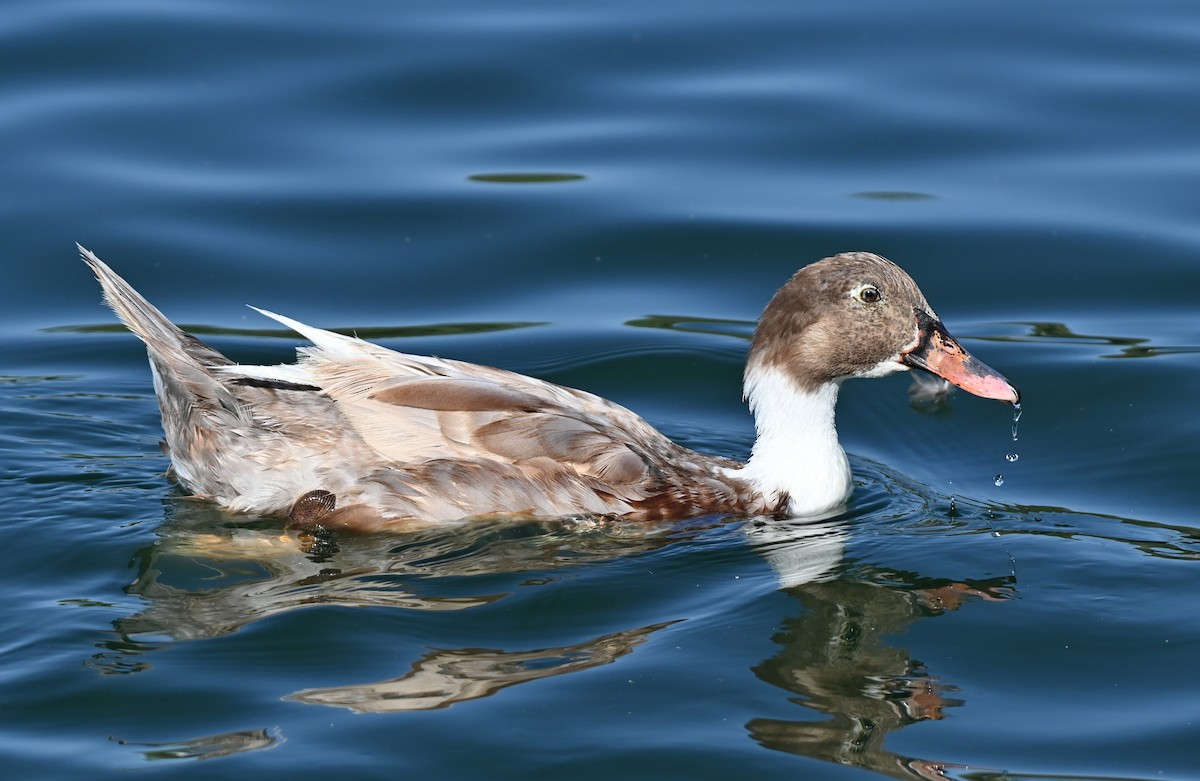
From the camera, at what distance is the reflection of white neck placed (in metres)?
8.29

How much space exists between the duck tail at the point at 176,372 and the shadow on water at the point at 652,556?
0.44 m

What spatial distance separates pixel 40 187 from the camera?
38.8ft

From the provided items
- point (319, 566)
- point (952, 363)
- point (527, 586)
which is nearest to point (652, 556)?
point (527, 586)

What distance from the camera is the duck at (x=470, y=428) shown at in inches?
307

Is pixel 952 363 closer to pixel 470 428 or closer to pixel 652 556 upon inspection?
pixel 652 556

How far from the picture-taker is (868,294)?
8.12 m

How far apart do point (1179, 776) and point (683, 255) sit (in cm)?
609

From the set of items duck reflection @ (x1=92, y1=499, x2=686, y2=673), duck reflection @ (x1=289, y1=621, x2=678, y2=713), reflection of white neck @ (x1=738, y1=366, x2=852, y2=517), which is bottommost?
duck reflection @ (x1=289, y1=621, x2=678, y2=713)

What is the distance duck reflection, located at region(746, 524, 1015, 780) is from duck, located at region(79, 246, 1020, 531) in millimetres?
541

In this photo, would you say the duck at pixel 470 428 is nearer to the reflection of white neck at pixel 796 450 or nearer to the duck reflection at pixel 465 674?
the reflection of white neck at pixel 796 450

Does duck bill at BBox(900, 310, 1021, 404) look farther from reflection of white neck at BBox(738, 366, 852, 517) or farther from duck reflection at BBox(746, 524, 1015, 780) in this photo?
duck reflection at BBox(746, 524, 1015, 780)

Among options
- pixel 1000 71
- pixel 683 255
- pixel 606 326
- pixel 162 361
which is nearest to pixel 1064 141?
pixel 1000 71

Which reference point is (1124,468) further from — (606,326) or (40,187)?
(40,187)

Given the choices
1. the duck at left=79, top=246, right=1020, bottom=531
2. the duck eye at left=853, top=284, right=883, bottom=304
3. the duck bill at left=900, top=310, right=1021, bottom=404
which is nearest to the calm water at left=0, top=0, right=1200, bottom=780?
the duck at left=79, top=246, right=1020, bottom=531
